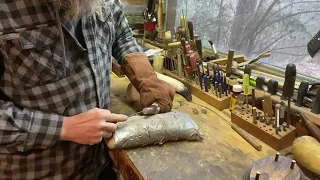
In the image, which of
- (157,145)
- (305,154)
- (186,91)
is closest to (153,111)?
(157,145)

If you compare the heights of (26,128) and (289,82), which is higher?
(289,82)

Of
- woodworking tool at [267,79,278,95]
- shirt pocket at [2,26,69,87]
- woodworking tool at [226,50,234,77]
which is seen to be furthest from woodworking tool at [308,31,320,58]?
shirt pocket at [2,26,69,87]

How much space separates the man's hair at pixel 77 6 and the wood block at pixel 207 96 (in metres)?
0.52

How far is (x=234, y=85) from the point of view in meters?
1.01

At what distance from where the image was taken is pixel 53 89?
0.78 meters

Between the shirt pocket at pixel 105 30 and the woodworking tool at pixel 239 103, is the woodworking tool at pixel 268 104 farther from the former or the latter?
the shirt pocket at pixel 105 30

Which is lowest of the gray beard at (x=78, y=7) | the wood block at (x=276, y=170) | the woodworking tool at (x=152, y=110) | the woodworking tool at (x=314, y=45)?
the wood block at (x=276, y=170)

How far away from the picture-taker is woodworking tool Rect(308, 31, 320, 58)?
946 millimetres

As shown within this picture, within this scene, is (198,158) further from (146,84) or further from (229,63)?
(229,63)

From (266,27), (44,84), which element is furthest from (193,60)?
(44,84)

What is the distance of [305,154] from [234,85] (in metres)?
0.36

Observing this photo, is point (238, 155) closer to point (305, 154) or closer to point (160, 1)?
point (305, 154)

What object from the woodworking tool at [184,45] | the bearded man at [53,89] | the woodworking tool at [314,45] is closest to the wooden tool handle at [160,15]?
the woodworking tool at [184,45]

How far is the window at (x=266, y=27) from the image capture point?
1.05m
